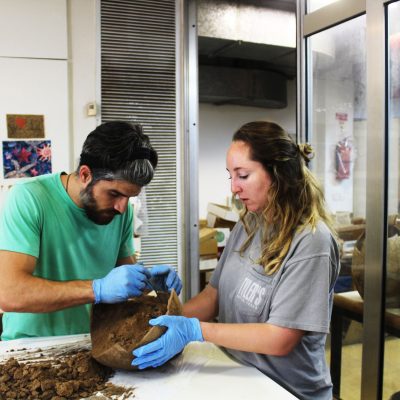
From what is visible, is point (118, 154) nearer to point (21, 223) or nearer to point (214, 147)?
point (21, 223)

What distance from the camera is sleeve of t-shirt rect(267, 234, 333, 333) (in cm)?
132

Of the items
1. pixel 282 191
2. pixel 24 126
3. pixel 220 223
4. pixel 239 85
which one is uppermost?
pixel 239 85

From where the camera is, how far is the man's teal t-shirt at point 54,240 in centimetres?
152

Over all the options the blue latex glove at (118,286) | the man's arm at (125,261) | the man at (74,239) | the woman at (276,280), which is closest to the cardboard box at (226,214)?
the man's arm at (125,261)

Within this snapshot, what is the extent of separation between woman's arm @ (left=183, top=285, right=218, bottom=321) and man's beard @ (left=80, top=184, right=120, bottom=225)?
1.56ft

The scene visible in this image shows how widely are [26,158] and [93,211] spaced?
142cm

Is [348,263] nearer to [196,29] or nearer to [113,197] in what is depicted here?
[113,197]

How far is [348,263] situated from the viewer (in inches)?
94.6

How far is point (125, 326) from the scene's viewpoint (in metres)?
1.42

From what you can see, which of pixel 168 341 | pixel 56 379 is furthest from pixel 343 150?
pixel 56 379

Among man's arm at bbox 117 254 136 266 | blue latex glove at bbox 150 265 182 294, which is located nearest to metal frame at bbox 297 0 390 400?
blue latex glove at bbox 150 265 182 294

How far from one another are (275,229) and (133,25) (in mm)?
2110

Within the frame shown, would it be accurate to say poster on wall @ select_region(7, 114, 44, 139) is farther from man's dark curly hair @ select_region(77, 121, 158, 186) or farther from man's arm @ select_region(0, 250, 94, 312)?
man's arm @ select_region(0, 250, 94, 312)

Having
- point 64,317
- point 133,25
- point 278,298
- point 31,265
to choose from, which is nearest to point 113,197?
point 31,265
